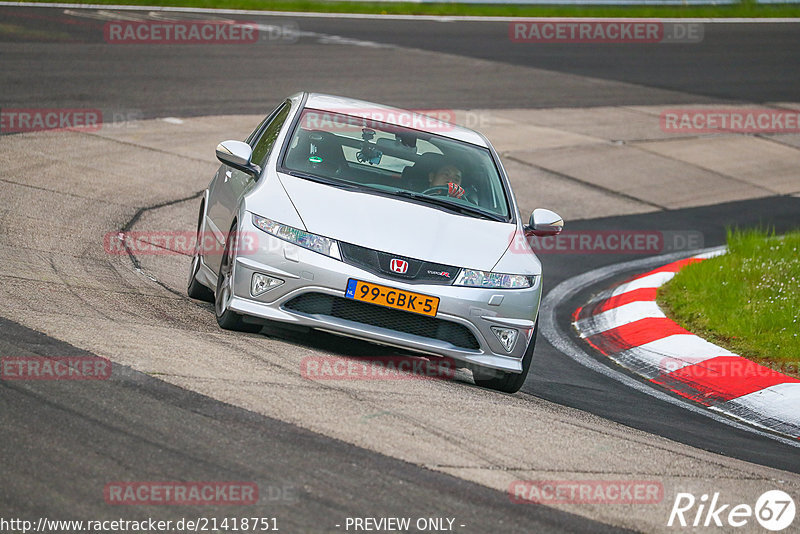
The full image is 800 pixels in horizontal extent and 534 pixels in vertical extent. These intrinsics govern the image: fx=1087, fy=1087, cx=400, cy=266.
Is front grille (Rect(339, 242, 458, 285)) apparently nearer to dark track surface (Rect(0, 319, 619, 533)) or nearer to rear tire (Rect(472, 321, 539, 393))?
rear tire (Rect(472, 321, 539, 393))

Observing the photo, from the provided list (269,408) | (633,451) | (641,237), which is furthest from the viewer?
(641,237)

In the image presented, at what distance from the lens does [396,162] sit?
24.9 ft

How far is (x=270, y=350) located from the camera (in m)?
6.44

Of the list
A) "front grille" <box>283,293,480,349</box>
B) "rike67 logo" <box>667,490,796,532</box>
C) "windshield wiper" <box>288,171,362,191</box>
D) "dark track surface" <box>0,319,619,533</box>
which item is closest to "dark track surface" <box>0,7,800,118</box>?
"windshield wiper" <box>288,171,362,191</box>

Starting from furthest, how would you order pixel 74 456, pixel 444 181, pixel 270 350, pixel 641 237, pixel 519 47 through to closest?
pixel 519 47
pixel 641 237
pixel 444 181
pixel 270 350
pixel 74 456

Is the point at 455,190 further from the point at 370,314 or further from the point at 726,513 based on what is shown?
the point at 726,513

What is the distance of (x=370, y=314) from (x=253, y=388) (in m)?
1.12

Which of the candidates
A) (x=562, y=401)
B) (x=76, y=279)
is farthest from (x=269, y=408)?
(x=76, y=279)

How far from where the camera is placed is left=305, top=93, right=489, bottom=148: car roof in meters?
8.02

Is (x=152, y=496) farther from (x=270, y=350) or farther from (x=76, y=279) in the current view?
(x=76, y=279)

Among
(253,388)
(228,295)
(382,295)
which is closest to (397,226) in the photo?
(382,295)

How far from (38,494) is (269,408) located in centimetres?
139

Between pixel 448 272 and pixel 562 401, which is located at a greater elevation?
pixel 448 272

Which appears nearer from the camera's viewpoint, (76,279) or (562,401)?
(562,401)
